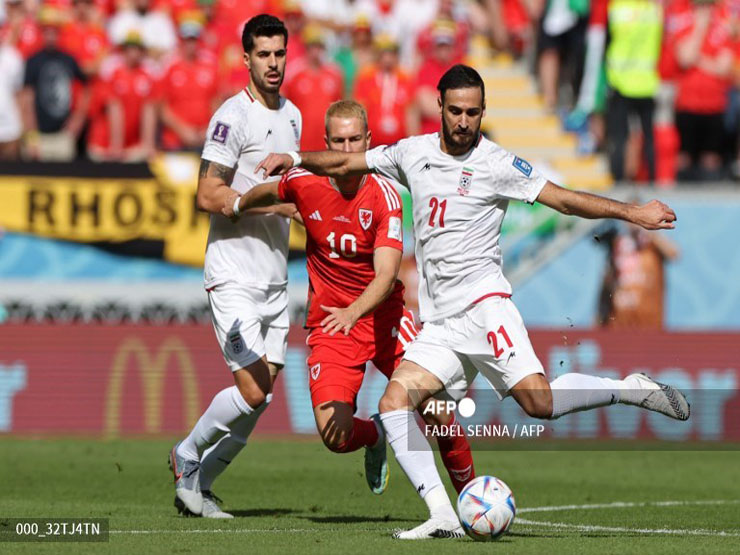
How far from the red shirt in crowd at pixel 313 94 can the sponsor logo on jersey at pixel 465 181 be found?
9.78m

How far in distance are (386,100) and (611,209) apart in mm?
10502

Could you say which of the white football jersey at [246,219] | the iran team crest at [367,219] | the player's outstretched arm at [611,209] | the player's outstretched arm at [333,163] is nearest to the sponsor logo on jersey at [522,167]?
the player's outstretched arm at [611,209]

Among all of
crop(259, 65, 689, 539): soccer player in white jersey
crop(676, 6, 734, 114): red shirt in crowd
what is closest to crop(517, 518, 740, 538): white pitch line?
crop(259, 65, 689, 539): soccer player in white jersey

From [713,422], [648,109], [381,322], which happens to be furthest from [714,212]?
[381,322]

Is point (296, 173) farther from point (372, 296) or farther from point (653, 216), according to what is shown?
point (653, 216)

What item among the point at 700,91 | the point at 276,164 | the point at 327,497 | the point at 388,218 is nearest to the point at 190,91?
the point at 700,91

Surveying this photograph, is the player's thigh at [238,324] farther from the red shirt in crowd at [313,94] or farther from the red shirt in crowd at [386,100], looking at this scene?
the red shirt in crowd at [386,100]

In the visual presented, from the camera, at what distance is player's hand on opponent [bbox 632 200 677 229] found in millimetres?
8844

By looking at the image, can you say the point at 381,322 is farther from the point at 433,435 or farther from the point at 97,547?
the point at 97,547

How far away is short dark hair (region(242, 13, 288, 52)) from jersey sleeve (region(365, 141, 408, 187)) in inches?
53.9

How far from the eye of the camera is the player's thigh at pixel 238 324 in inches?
406

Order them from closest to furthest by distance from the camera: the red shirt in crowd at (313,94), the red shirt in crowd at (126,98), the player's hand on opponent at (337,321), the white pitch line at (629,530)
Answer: the player's hand on opponent at (337,321) → the white pitch line at (629,530) → the red shirt in crowd at (313,94) → the red shirt in crowd at (126,98)

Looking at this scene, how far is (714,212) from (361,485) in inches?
312

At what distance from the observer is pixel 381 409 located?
9.10m
